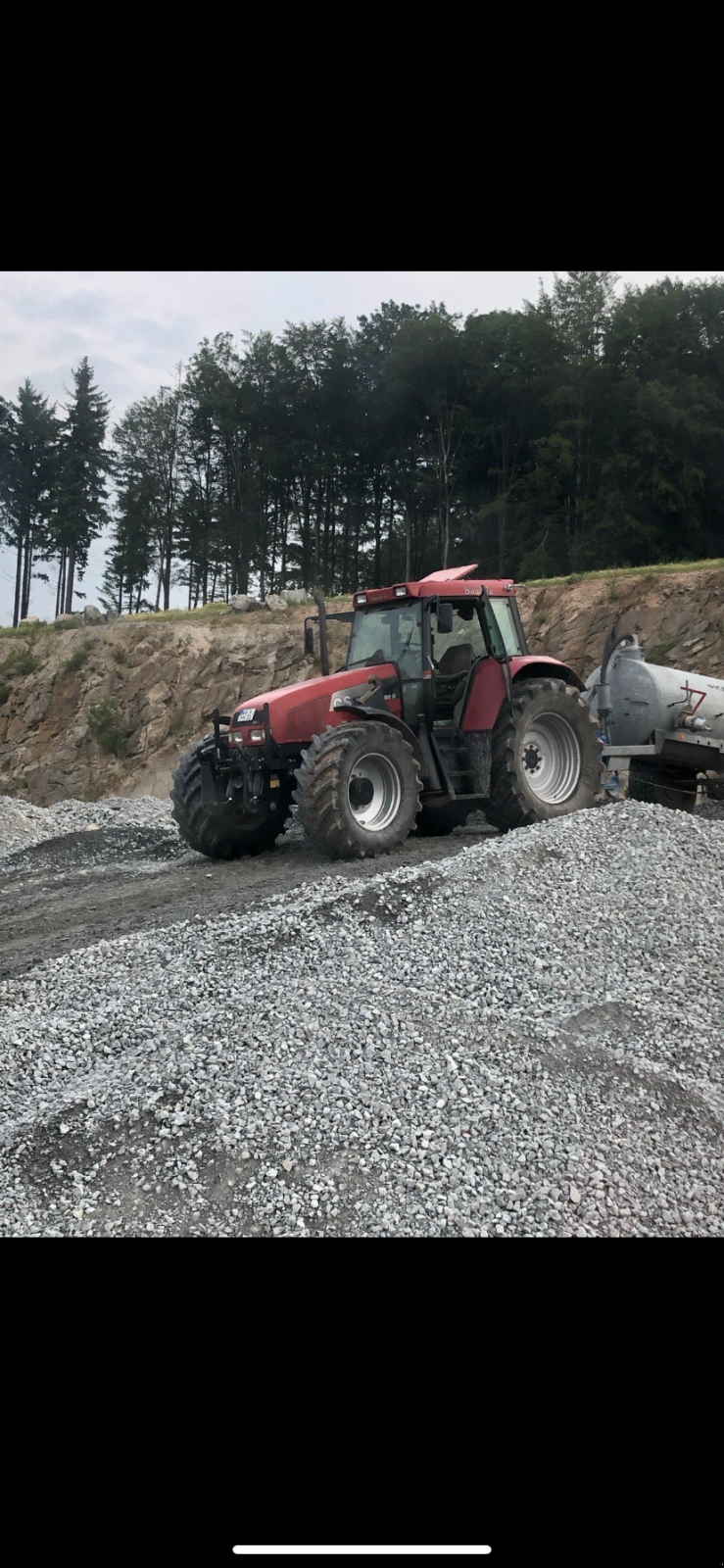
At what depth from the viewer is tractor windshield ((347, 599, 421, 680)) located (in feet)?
30.9

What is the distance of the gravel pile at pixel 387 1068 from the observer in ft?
13.2

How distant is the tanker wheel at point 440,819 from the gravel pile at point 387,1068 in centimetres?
274

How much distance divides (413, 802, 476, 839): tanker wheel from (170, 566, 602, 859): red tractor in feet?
0.05

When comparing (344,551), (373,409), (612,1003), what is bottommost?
(612,1003)

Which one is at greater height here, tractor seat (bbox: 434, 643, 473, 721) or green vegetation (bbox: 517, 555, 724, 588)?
green vegetation (bbox: 517, 555, 724, 588)

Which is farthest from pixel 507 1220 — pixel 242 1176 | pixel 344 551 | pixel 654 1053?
pixel 344 551

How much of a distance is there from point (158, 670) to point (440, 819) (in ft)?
69.6

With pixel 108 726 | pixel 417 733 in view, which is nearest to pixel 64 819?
pixel 417 733

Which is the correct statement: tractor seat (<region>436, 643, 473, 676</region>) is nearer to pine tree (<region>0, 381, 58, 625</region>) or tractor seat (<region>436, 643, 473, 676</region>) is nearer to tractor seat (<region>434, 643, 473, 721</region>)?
tractor seat (<region>434, 643, 473, 721</region>)

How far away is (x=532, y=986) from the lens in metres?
5.54

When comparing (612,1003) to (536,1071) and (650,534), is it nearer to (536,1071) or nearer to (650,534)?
(536,1071)

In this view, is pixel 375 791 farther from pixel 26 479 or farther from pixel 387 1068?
pixel 26 479

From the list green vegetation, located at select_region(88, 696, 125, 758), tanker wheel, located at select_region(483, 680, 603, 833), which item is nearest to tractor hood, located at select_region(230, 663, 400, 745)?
tanker wheel, located at select_region(483, 680, 603, 833)

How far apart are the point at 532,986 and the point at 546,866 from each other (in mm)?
1755
